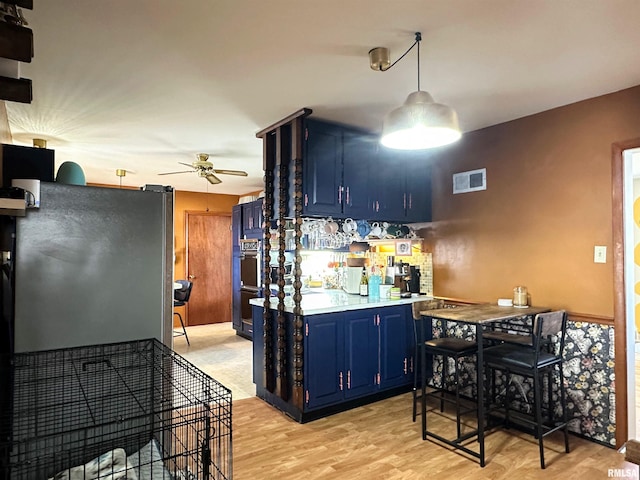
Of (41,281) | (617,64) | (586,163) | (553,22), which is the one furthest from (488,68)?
(41,281)

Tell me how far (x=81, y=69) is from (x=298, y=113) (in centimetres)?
146

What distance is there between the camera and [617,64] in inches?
95.7

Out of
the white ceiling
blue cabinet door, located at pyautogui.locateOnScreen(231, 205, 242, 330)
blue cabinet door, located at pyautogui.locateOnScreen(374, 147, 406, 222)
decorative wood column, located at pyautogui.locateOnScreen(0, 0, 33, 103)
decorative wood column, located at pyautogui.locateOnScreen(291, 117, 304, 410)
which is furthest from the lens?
blue cabinet door, located at pyautogui.locateOnScreen(231, 205, 242, 330)

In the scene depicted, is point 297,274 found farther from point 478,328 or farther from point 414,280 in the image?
point 414,280

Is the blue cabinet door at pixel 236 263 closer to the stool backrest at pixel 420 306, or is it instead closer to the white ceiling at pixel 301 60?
the white ceiling at pixel 301 60

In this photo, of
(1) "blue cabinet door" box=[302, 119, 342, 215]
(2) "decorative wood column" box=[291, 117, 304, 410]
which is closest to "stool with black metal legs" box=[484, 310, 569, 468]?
(2) "decorative wood column" box=[291, 117, 304, 410]

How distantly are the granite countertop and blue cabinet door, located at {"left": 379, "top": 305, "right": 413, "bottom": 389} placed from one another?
3.7 inches

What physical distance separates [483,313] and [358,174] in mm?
1565

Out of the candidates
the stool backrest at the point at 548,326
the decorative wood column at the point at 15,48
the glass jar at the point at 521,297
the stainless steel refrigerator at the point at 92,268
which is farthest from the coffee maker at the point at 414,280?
the decorative wood column at the point at 15,48

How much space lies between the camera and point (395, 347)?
12.0 feet

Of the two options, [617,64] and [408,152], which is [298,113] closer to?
[408,152]

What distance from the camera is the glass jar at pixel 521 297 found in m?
3.21

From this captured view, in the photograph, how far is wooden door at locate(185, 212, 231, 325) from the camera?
7406 millimetres

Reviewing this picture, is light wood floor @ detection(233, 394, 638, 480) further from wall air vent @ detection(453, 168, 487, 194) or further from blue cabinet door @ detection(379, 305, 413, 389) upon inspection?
wall air vent @ detection(453, 168, 487, 194)
